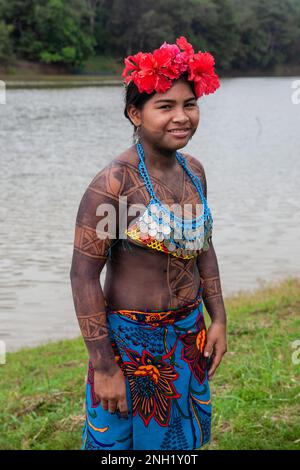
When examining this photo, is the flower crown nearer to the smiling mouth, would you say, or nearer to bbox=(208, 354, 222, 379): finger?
the smiling mouth

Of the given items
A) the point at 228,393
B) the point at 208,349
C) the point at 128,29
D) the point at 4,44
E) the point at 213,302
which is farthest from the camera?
the point at 128,29

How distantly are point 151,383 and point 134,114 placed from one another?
1.09 meters

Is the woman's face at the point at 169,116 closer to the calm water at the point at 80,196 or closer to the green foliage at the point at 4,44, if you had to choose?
the calm water at the point at 80,196

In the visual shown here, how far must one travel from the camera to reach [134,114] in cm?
303

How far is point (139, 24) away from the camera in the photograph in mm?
69312

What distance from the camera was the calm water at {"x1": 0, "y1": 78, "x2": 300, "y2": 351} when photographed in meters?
9.30

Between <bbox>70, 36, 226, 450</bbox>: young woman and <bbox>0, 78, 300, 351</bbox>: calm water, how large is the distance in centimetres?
475

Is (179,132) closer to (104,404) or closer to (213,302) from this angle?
(213,302)

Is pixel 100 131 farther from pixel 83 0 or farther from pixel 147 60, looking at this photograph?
pixel 83 0

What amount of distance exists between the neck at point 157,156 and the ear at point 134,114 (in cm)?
8

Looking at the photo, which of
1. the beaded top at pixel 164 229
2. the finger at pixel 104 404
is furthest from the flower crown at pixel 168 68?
the finger at pixel 104 404

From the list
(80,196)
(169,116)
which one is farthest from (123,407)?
(80,196)

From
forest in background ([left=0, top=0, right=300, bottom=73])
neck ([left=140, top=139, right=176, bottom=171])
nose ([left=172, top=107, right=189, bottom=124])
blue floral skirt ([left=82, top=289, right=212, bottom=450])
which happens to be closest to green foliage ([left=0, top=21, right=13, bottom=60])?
forest in background ([left=0, top=0, right=300, bottom=73])

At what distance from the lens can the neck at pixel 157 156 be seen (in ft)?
9.92
